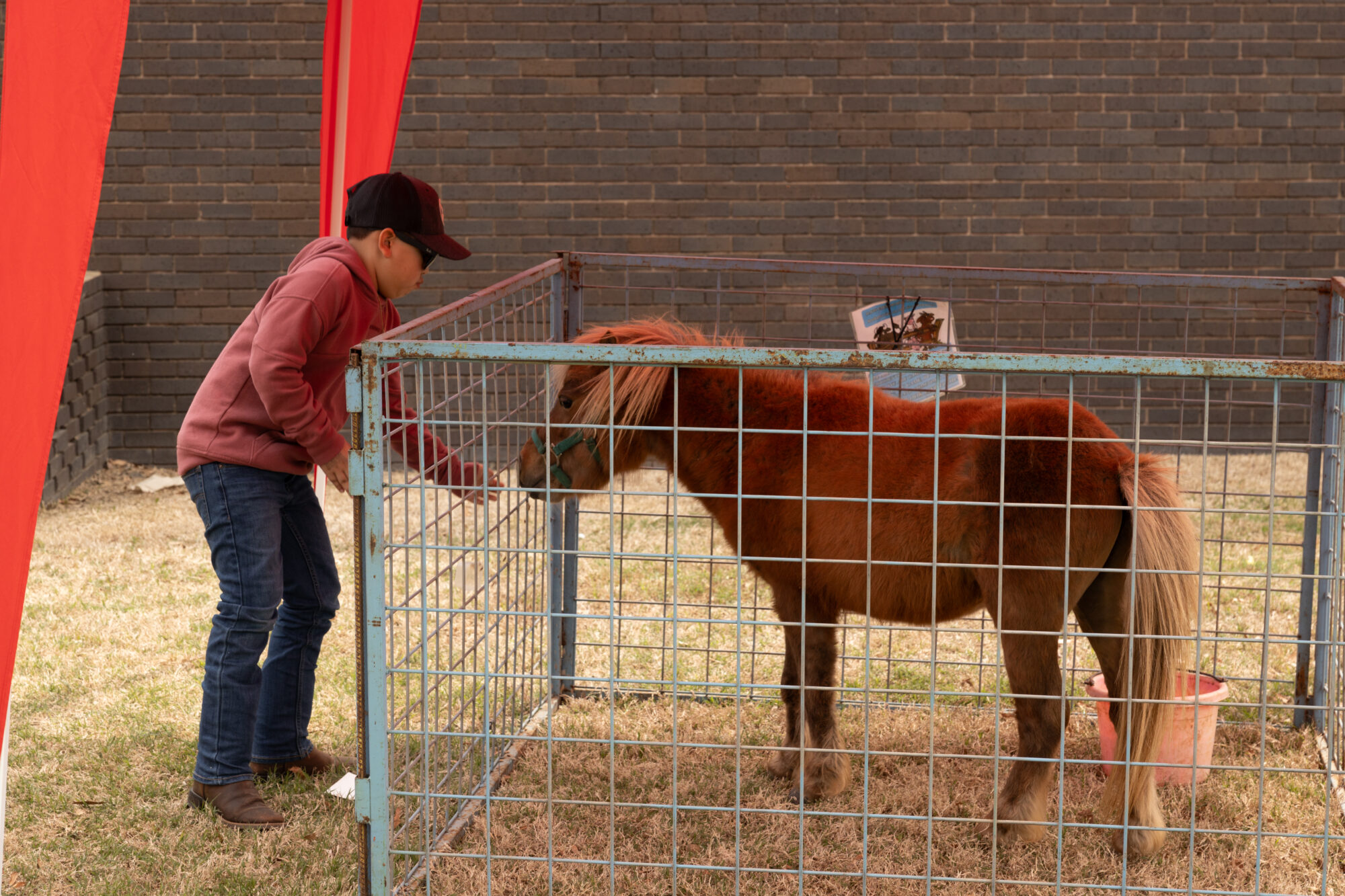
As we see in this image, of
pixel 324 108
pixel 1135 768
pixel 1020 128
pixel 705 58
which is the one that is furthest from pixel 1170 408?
pixel 324 108

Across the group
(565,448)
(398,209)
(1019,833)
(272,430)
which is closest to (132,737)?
(272,430)

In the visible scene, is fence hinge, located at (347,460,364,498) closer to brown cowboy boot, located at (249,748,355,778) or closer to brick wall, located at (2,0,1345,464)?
brown cowboy boot, located at (249,748,355,778)

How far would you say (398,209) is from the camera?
314cm

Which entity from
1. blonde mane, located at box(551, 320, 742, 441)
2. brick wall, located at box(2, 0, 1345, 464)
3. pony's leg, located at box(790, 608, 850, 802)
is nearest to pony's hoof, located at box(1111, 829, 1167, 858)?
pony's leg, located at box(790, 608, 850, 802)

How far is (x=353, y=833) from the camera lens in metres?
3.35

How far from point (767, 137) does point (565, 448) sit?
519cm

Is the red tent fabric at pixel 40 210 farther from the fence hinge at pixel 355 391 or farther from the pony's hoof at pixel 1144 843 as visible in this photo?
the pony's hoof at pixel 1144 843

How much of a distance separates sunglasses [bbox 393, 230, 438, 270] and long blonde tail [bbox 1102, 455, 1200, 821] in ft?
6.32

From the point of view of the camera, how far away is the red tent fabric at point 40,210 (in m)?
2.22

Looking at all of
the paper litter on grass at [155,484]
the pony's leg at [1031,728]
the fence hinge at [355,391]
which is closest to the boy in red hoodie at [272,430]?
the fence hinge at [355,391]

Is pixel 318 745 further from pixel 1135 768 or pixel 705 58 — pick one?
pixel 705 58

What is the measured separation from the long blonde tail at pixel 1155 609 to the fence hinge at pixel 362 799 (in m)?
1.80

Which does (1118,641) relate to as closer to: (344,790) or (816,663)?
(816,663)

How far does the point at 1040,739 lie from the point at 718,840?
3.04 ft
